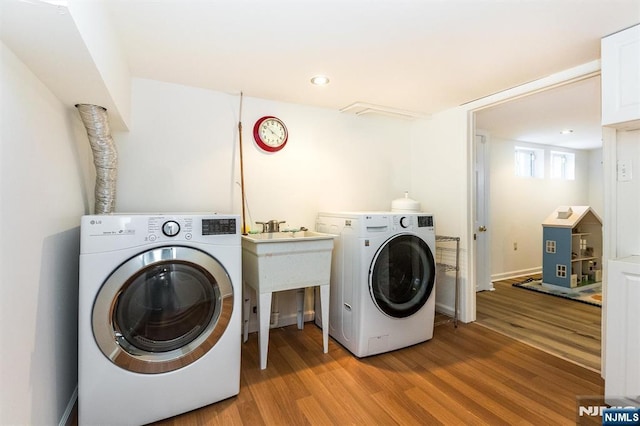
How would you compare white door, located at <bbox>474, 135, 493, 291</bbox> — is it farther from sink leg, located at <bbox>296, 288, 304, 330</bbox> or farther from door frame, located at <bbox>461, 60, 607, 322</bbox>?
sink leg, located at <bbox>296, 288, 304, 330</bbox>

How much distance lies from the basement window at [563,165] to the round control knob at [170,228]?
5.81 meters

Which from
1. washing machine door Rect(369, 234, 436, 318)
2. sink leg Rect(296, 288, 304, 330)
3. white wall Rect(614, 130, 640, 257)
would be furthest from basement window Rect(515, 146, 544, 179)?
sink leg Rect(296, 288, 304, 330)

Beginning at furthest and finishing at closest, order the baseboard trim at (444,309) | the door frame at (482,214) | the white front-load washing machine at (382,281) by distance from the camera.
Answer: the door frame at (482,214)
the baseboard trim at (444,309)
the white front-load washing machine at (382,281)

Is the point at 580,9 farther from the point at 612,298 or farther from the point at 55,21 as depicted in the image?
the point at 55,21

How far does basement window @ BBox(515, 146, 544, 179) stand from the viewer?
4.68 meters

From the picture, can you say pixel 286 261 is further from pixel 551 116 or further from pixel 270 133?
pixel 551 116

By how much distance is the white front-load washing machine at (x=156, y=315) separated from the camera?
1386 mm

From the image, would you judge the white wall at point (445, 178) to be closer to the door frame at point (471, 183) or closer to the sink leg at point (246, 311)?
the door frame at point (471, 183)

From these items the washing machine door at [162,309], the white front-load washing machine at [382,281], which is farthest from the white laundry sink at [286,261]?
the washing machine door at [162,309]

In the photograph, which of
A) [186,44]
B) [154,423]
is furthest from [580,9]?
[154,423]

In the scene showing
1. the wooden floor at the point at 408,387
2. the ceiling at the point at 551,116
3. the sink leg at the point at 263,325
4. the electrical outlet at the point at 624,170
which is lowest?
the wooden floor at the point at 408,387

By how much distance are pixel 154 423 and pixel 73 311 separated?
74cm

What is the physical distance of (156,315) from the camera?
152 cm
